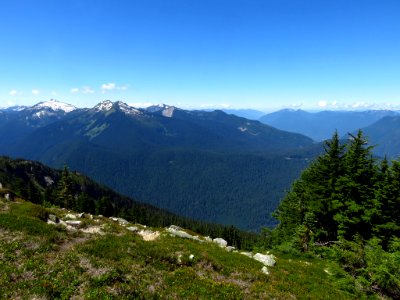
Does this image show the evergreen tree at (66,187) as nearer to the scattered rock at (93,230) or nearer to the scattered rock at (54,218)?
the scattered rock at (54,218)

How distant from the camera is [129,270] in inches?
719

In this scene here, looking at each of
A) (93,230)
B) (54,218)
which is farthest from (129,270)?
(54,218)

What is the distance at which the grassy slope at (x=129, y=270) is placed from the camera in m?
15.7

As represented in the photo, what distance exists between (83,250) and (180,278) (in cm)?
651

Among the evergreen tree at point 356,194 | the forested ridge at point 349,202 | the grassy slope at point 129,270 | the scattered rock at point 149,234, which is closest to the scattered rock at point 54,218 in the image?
the grassy slope at point 129,270

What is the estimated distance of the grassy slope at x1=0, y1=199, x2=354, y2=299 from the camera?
51.6 feet

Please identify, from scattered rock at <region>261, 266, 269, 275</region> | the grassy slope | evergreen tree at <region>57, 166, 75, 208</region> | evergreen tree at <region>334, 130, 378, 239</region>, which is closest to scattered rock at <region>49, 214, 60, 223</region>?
the grassy slope

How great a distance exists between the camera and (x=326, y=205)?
36000 millimetres

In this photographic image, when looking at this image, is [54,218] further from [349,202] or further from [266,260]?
[349,202]

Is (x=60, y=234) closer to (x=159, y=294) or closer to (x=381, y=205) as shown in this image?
(x=159, y=294)

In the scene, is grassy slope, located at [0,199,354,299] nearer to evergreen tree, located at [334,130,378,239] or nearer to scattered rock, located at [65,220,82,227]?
scattered rock, located at [65,220,82,227]

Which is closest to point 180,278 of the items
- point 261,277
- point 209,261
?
point 209,261

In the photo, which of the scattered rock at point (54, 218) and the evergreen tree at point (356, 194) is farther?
the evergreen tree at point (356, 194)

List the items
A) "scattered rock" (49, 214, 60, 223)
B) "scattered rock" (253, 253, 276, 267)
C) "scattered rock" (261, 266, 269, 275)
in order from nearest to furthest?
"scattered rock" (261, 266, 269, 275) → "scattered rock" (253, 253, 276, 267) → "scattered rock" (49, 214, 60, 223)
